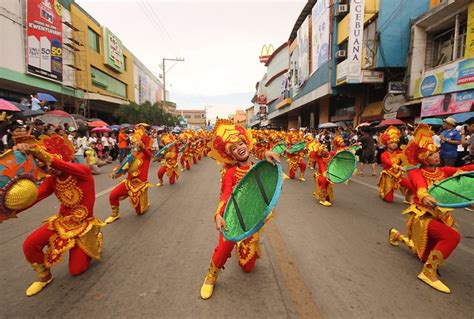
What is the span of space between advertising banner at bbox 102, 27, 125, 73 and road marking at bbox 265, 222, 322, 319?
30.7 m

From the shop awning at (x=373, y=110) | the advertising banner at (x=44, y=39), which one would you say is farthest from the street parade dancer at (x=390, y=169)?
the advertising banner at (x=44, y=39)

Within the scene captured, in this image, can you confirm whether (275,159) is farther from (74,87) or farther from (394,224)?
(74,87)

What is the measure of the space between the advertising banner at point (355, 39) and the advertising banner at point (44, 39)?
19279 millimetres

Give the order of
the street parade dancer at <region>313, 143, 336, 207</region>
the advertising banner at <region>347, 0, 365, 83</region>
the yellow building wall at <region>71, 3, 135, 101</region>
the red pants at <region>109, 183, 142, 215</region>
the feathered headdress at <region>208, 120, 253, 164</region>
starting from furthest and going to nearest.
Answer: the yellow building wall at <region>71, 3, 135, 101</region> < the advertising banner at <region>347, 0, 365, 83</region> < the street parade dancer at <region>313, 143, 336, 207</region> < the red pants at <region>109, 183, 142, 215</region> < the feathered headdress at <region>208, 120, 253, 164</region>

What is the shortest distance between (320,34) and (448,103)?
14.9m

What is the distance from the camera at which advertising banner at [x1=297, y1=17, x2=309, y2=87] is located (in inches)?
1142

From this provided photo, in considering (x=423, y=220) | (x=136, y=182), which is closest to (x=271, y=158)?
(x=423, y=220)

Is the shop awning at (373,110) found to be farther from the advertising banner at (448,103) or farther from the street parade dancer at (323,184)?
the street parade dancer at (323,184)

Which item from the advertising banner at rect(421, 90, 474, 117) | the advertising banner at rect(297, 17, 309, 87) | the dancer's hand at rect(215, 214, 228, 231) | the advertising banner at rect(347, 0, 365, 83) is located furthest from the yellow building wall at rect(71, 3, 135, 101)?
the dancer's hand at rect(215, 214, 228, 231)

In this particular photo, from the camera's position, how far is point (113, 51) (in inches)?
1225

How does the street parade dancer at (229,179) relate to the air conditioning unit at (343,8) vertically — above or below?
below

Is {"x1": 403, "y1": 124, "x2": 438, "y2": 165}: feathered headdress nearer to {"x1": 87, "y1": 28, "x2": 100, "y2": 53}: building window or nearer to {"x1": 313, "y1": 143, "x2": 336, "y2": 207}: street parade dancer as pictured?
{"x1": 313, "y1": 143, "x2": 336, "y2": 207}: street parade dancer

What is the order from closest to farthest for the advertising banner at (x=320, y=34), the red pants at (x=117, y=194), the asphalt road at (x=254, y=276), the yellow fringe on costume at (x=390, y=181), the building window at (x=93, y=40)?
the asphalt road at (x=254, y=276) → the red pants at (x=117, y=194) → the yellow fringe on costume at (x=390, y=181) → the advertising banner at (x=320, y=34) → the building window at (x=93, y=40)

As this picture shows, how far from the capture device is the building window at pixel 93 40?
2609 centimetres
